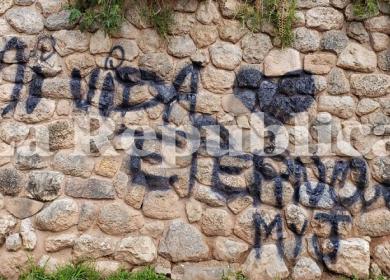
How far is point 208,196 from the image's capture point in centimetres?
302

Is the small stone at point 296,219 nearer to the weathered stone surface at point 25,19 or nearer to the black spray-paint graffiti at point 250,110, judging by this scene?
the black spray-paint graffiti at point 250,110

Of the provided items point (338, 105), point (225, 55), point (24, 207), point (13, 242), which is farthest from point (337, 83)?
point (13, 242)

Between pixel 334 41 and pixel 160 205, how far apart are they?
170 cm

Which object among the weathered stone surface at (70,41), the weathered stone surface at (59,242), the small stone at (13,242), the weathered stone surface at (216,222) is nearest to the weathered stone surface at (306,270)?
the weathered stone surface at (216,222)

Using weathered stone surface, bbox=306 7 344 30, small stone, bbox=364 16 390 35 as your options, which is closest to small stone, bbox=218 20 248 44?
weathered stone surface, bbox=306 7 344 30

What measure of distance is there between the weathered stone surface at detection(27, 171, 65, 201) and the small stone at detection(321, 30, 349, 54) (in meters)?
2.12

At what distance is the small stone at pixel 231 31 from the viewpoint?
3051mm

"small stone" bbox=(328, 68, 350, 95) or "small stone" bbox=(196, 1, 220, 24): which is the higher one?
"small stone" bbox=(196, 1, 220, 24)

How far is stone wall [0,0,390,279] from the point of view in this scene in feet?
9.88

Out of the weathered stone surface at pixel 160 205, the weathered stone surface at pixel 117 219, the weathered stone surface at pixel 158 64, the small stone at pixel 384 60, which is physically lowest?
the weathered stone surface at pixel 117 219

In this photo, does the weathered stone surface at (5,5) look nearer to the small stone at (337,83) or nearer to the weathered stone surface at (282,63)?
the weathered stone surface at (282,63)

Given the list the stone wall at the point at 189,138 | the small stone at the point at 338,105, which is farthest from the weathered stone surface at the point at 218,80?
the small stone at the point at 338,105

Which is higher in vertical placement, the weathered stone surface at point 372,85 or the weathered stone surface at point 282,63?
the weathered stone surface at point 282,63

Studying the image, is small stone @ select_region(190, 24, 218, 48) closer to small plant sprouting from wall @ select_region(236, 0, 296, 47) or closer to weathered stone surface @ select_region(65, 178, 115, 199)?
small plant sprouting from wall @ select_region(236, 0, 296, 47)
